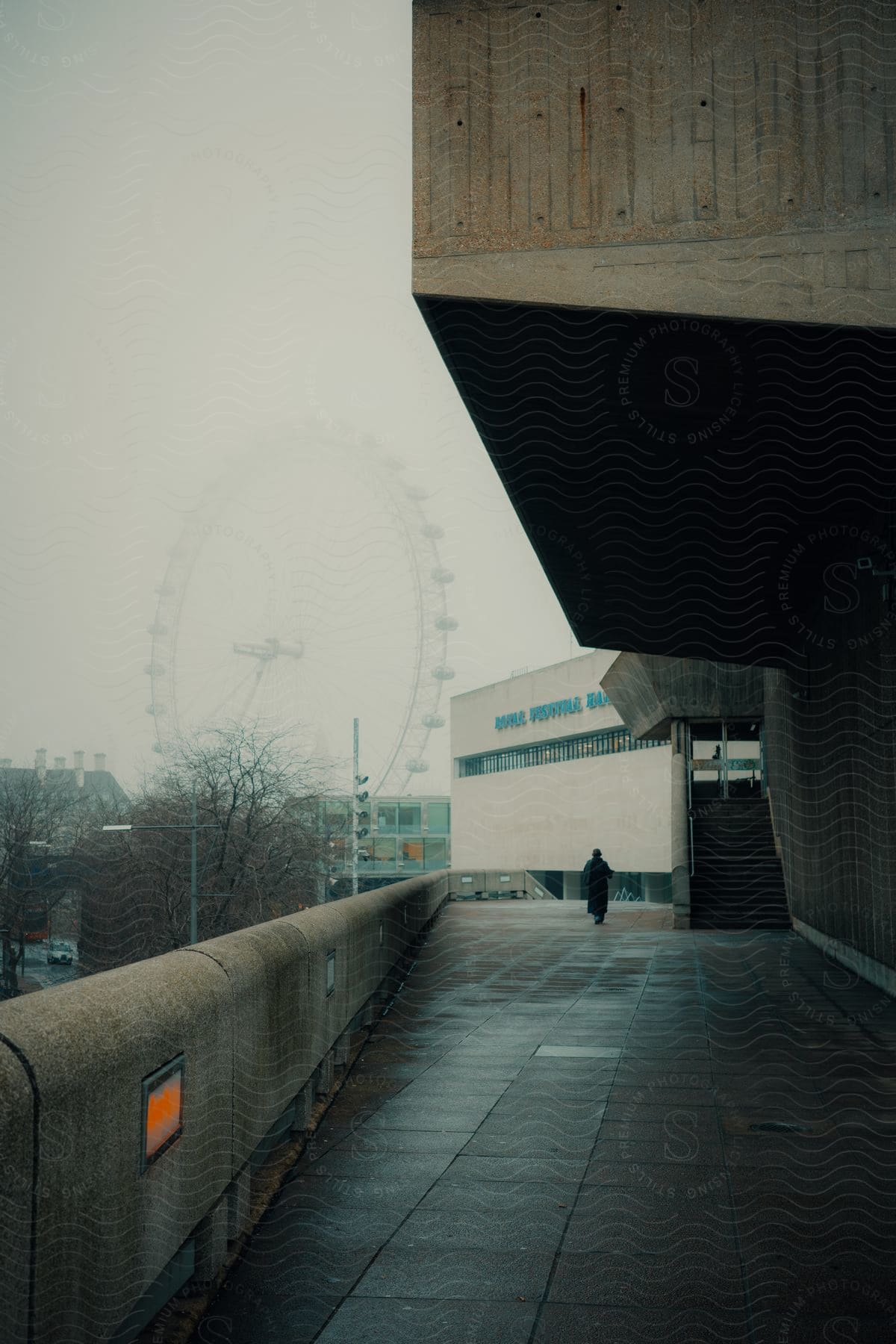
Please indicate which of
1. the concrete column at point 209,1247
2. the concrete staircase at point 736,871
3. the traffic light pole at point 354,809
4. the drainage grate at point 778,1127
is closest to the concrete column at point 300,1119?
the concrete column at point 209,1247

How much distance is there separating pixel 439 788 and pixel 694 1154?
8624 centimetres

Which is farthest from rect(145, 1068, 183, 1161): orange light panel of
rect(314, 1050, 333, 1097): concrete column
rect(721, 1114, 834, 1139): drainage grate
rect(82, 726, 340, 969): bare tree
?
rect(82, 726, 340, 969): bare tree

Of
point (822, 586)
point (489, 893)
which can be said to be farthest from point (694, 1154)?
point (489, 893)

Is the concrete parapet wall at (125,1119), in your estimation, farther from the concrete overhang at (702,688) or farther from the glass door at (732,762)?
the glass door at (732,762)

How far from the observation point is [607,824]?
188 ft

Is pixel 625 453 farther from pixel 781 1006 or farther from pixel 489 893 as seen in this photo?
pixel 489 893

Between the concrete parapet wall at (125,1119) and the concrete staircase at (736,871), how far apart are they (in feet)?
59.4

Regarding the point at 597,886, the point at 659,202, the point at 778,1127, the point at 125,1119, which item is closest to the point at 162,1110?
the point at 125,1119

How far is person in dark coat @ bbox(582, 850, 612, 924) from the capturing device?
79.4 feet

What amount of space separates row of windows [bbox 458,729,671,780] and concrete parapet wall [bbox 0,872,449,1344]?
4267 cm

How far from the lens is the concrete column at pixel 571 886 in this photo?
62938mm

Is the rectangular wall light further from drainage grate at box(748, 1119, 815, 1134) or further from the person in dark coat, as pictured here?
the person in dark coat

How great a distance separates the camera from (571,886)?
63.7 meters

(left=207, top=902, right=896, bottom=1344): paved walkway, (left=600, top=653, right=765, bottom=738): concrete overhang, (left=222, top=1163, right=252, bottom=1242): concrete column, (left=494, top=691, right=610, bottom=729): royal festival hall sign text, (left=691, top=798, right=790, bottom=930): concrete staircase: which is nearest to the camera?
(left=207, top=902, right=896, bottom=1344): paved walkway
